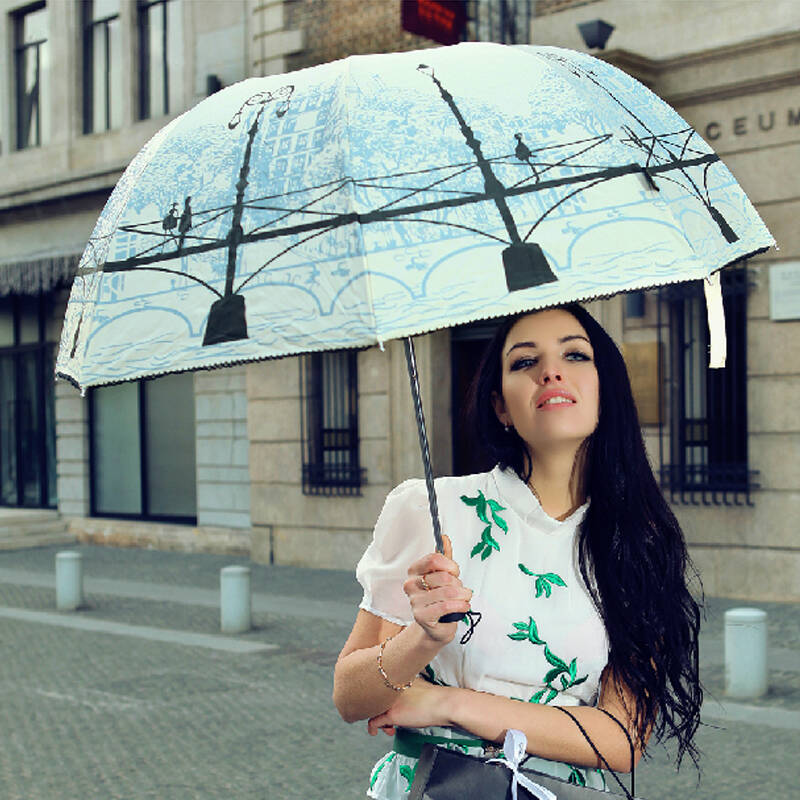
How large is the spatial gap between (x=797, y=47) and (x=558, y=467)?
9.99 metres

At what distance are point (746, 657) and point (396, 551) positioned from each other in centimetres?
569

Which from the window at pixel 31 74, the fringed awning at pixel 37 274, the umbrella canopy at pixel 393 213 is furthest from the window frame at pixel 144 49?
the umbrella canopy at pixel 393 213

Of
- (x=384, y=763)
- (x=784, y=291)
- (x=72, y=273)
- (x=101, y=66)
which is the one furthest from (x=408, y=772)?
(x=101, y=66)

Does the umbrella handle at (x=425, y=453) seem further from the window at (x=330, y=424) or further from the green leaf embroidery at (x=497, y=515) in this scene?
the window at (x=330, y=424)

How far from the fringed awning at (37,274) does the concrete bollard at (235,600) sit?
9.74 m

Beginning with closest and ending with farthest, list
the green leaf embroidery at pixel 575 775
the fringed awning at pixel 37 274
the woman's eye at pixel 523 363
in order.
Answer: the green leaf embroidery at pixel 575 775 < the woman's eye at pixel 523 363 < the fringed awning at pixel 37 274

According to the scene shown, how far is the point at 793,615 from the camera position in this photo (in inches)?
414

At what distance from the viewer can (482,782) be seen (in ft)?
6.45

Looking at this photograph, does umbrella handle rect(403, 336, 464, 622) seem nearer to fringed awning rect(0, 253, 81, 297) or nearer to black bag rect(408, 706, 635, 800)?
black bag rect(408, 706, 635, 800)

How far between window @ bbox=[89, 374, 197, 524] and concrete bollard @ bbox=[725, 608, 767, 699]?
11.8 meters

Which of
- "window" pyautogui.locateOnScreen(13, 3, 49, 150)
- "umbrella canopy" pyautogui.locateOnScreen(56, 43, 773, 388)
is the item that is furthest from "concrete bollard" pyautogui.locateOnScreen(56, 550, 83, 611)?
"window" pyautogui.locateOnScreen(13, 3, 49, 150)

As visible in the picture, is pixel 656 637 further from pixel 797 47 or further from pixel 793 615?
pixel 797 47

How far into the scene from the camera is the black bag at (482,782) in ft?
6.40

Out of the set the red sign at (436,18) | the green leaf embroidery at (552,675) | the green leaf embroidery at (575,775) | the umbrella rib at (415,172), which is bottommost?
the green leaf embroidery at (575,775)
